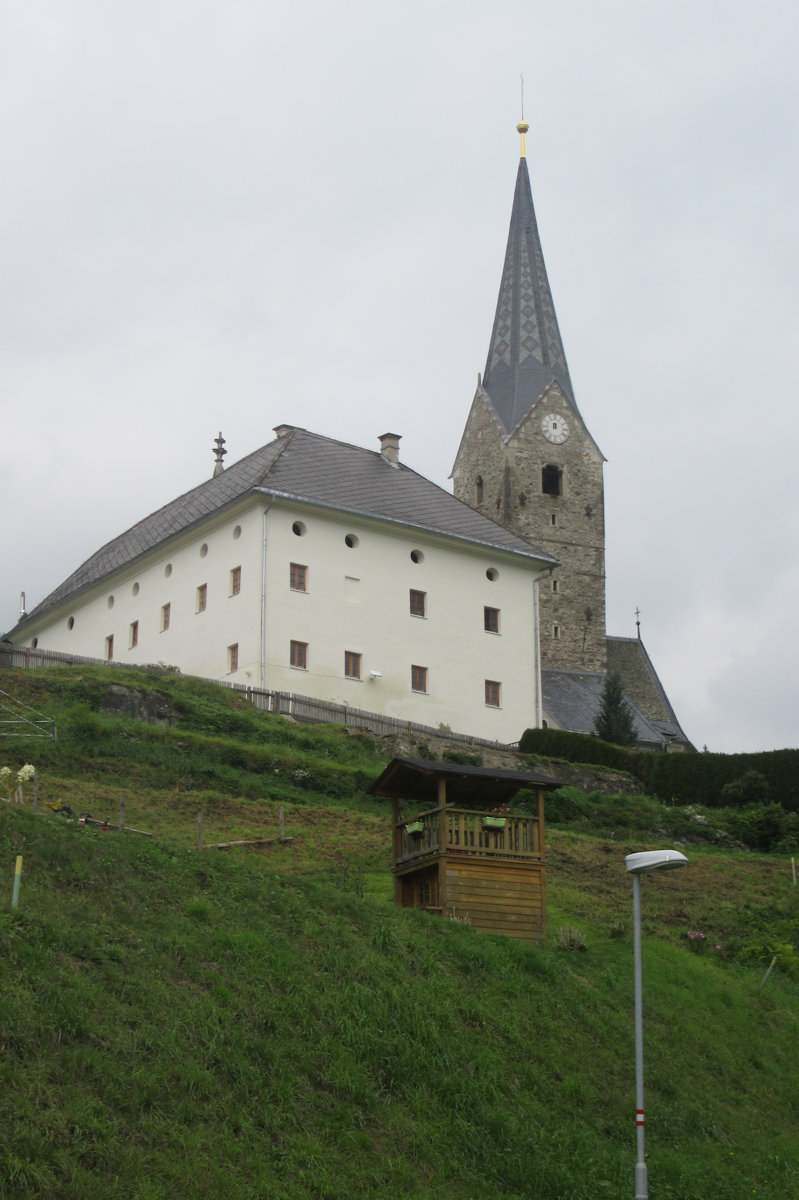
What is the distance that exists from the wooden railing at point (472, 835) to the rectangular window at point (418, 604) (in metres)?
25.5

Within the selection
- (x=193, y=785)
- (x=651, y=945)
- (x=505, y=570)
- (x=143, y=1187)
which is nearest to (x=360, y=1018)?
(x=143, y=1187)

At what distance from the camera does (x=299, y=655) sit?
45.3 metres

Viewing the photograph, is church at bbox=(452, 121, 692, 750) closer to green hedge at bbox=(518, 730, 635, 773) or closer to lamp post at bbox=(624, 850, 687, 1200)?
green hedge at bbox=(518, 730, 635, 773)

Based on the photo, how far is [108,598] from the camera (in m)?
54.8

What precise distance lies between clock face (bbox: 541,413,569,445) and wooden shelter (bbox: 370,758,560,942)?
179ft

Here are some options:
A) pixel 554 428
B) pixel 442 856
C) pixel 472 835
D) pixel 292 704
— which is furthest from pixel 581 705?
pixel 442 856

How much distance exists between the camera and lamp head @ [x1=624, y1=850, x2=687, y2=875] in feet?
52.6

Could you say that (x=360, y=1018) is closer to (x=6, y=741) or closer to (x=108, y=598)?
(x=6, y=741)

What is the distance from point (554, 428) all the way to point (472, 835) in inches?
2209

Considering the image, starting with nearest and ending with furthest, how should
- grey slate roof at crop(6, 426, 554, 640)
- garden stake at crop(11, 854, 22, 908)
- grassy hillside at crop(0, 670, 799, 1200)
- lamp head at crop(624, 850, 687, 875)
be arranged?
grassy hillside at crop(0, 670, 799, 1200), garden stake at crop(11, 854, 22, 908), lamp head at crop(624, 850, 687, 875), grey slate roof at crop(6, 426, 554, 640)

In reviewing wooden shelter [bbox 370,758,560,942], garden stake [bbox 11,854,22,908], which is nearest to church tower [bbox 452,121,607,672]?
wooden shelter [bbox 370,758,560,942]

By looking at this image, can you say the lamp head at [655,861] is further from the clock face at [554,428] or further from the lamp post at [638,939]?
the clock face at [554,428]

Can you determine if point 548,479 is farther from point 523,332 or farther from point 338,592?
point 338,592

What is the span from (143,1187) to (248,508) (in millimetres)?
34798
